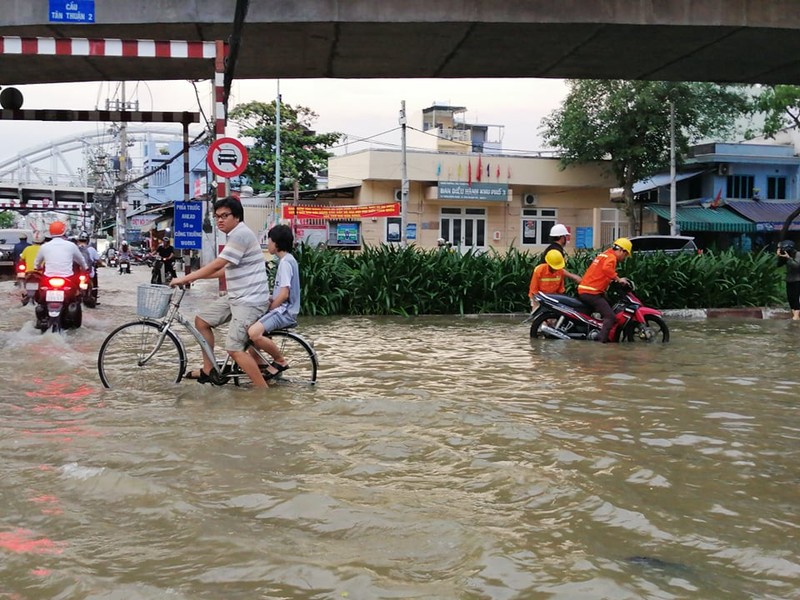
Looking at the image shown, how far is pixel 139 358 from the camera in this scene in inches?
299

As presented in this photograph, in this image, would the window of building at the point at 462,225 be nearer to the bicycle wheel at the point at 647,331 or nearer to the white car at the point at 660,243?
the white car at the point at 660,243

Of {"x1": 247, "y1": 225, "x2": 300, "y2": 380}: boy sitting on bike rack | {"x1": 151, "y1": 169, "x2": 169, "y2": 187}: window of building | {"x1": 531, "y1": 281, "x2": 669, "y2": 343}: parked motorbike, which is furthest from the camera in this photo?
{"x1": 151, "y1": 169, "x2": 169, "y2": 187}: window of building

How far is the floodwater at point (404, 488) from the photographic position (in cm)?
343

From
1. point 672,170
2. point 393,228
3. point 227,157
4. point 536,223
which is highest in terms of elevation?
point 672,170

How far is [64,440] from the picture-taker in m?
5.58

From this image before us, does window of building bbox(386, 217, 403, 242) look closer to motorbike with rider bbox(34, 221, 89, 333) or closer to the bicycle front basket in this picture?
motorbike with rider bbox(34, 221, 89, 333)

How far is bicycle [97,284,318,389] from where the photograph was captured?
24.3 ft

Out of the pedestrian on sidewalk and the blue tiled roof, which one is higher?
the blue tiled roof

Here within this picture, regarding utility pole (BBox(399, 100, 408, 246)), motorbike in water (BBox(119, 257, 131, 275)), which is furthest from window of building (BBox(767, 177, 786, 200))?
motorbike in water (BBox(119, 257, 131, 275))

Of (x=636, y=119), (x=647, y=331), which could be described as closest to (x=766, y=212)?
(x=636, y=119)

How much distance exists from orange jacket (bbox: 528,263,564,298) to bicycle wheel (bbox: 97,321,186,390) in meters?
6.06

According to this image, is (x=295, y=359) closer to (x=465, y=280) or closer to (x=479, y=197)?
(x=465, y=280)

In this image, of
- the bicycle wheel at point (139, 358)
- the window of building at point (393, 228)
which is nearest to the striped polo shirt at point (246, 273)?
the bicycle wheel at point (139, 358)

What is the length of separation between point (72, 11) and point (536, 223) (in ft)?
99.5
